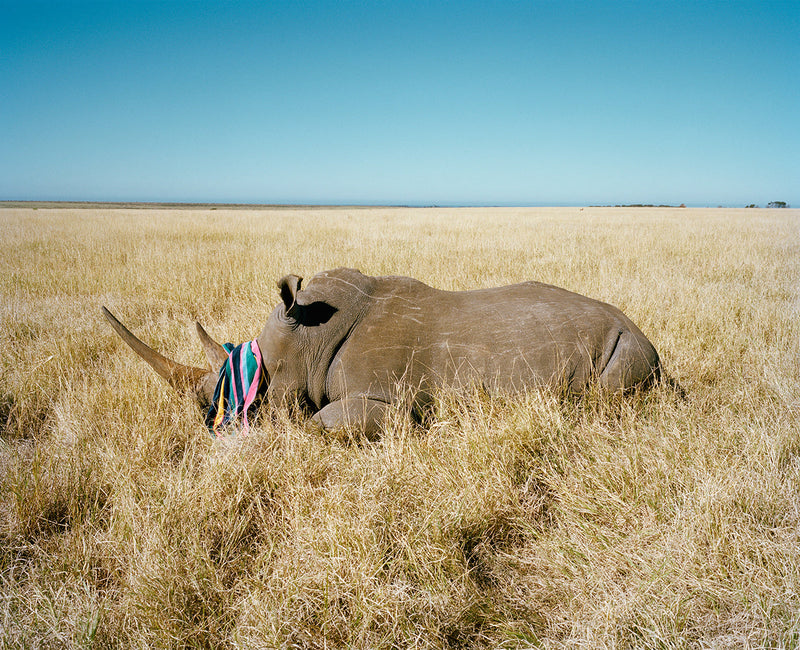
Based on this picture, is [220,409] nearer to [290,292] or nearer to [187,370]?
[187,370]

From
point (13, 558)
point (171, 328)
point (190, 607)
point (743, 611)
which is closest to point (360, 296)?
point (190, 607)

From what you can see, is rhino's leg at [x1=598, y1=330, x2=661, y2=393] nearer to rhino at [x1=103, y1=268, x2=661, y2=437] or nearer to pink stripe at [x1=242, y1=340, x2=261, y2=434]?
rhino at [x1=103, y1=268, x2=661, y2=437]

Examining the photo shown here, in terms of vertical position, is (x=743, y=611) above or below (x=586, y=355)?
below

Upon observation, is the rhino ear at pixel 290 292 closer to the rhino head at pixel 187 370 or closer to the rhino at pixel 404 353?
the rhino at pixel 404 353

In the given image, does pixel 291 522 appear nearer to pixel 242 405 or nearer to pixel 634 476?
pixel 242 405

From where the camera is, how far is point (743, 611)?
154cm

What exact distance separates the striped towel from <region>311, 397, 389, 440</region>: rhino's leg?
0.52 metres

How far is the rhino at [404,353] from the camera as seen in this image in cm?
291

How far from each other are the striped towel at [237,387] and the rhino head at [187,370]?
132 millimetres

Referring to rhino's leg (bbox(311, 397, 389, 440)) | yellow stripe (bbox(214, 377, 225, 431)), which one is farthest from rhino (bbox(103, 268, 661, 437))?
yellow stripe (bbox(214, 377, 225, 431))

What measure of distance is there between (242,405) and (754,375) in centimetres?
438

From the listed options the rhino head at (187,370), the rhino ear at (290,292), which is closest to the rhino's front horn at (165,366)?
the rhino head at (187,370)

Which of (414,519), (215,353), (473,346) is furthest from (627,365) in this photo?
(215,353)

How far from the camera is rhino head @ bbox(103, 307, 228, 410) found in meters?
2.78
